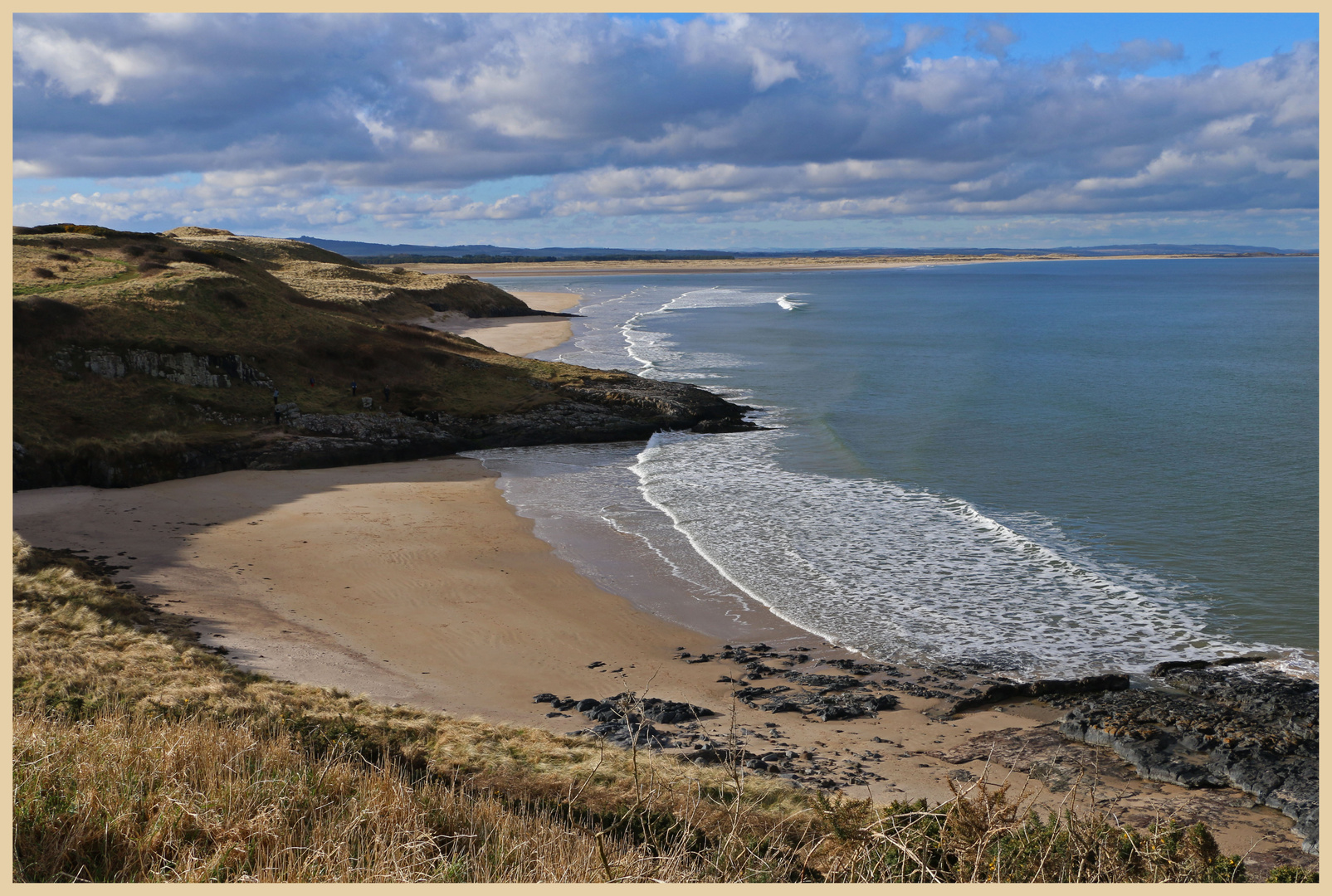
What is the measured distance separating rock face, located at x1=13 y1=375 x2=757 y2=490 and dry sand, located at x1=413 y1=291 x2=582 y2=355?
21203 millimetres

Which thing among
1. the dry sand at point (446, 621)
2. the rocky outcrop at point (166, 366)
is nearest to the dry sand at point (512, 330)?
the rocky outcrop at point (166, 366)

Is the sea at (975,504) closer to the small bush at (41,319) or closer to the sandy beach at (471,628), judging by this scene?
the sandy beach at (471,628)

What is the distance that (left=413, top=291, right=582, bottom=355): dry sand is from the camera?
6384 cm

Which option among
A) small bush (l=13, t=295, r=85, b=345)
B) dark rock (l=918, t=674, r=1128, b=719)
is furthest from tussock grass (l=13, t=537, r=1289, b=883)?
small bush (l=13, t=295, r=85, b=345)

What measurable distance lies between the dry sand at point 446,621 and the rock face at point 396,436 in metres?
1.18

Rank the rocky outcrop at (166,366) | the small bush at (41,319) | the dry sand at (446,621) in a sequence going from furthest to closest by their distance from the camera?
the rocky outcrop at (166,366)
the small bush at (41,319)
the dry sand at (446,621)

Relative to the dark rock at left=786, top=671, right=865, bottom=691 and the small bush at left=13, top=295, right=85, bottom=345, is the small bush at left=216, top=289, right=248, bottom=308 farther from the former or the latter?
the dark rock at left=786, top=671, right=865, bottom=691

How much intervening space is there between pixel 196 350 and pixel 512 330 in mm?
41486

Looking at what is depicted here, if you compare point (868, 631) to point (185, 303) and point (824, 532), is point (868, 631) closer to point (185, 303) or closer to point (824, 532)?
point (824, 532)

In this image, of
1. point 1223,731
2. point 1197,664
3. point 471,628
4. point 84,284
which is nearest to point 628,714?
point 471,628

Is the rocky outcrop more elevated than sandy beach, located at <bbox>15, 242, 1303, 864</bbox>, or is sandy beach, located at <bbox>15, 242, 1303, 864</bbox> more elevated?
the rocky outcrop

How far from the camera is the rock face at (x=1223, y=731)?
10.8 m

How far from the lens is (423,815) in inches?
265

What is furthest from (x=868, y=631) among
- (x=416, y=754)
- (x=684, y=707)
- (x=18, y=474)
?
(x=18, y=474)
